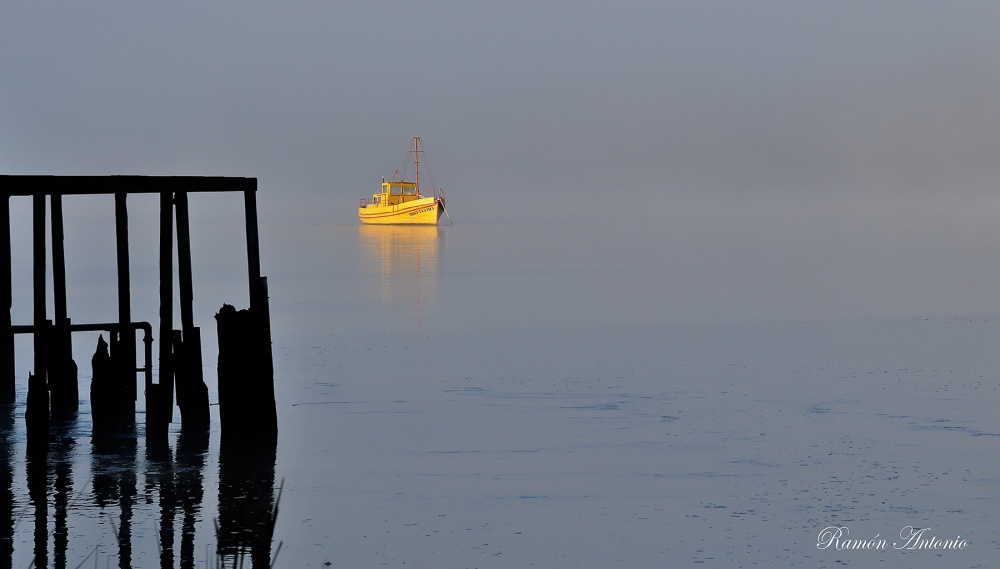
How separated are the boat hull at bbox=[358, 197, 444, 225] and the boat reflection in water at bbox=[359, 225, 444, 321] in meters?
21.4

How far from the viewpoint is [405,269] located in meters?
48.7

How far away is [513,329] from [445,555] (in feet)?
53.1

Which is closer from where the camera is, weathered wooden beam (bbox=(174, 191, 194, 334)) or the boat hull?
weathered wooden beam (bbox=(174, 191, 194, 334))

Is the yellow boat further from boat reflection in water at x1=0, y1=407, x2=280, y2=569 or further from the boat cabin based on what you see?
boat reflection in water at x1=0, y1=407, x2=280, y2=569

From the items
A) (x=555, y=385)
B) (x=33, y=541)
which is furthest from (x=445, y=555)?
(x=555, y=385)

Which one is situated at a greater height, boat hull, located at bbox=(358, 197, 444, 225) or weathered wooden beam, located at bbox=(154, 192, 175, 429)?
boat hull, located at bbox=(358, 197, 444, 225)

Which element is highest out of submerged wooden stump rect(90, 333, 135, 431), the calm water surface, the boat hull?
the boat hull

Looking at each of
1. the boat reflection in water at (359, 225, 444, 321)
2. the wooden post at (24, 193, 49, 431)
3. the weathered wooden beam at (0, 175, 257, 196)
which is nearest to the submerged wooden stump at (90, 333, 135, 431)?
the wooden post at (24, 193, 49, 431)

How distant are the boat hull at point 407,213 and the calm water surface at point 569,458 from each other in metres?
84.3

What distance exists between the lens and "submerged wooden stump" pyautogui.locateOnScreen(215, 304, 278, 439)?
11992 mm

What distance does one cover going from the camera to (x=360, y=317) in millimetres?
27750

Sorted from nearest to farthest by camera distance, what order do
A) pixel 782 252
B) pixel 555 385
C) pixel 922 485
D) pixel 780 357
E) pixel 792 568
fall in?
pixel 792 568
pixel 922 485
pixel 555 385
pixel 780 357
pixel 782 252

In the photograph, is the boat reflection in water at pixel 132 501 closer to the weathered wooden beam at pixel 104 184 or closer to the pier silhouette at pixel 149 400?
the pier silhouette at pixel 149 400

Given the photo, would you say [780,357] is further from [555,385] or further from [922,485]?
[922,485]
